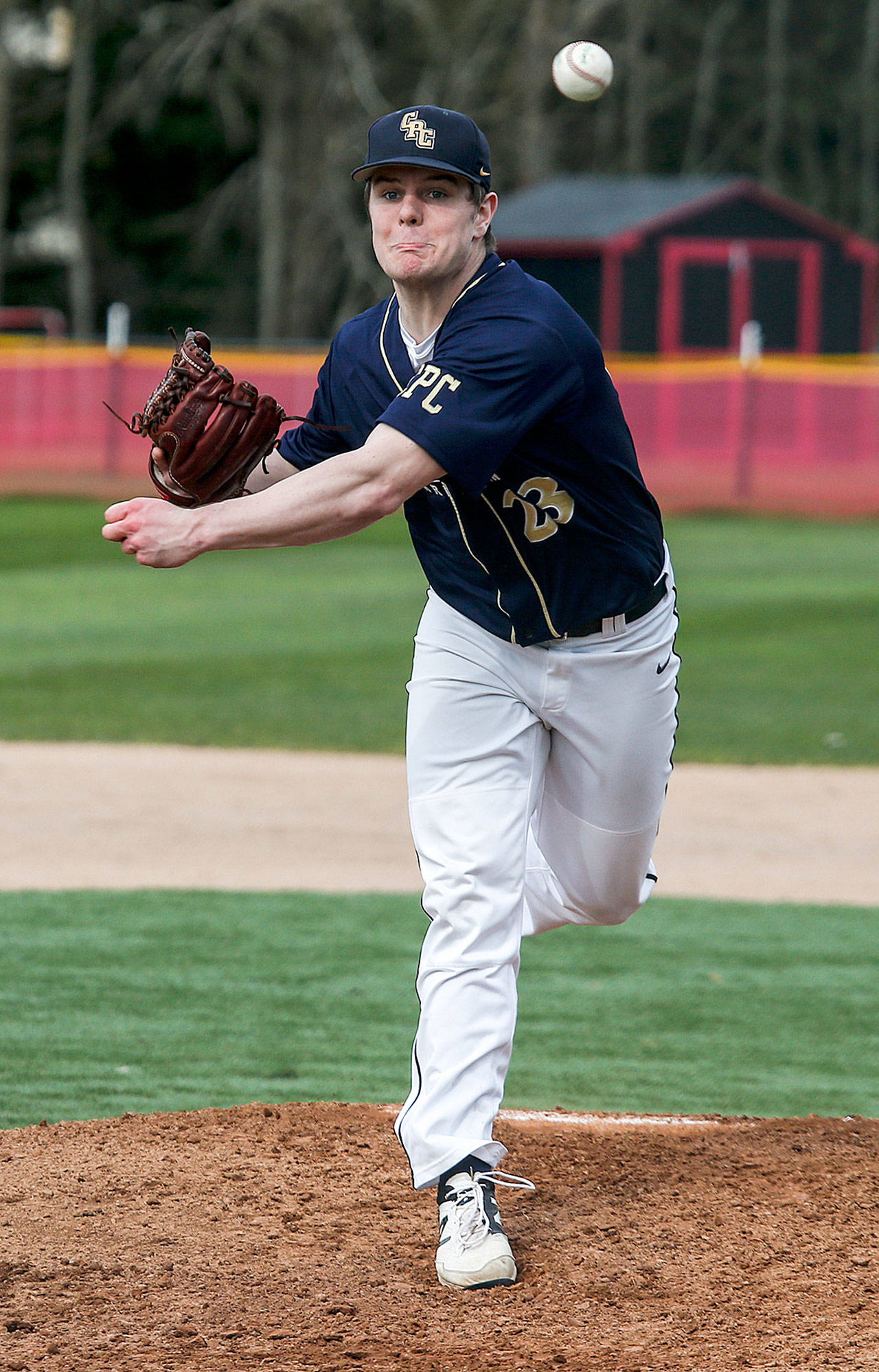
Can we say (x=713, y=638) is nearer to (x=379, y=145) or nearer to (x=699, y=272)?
(x=379, y=145)

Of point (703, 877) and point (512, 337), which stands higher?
point (512, 337)

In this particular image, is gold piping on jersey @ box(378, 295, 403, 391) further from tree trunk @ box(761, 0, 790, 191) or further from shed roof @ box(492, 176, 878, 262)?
tree trunk @ box(761, 0, 790, 191)

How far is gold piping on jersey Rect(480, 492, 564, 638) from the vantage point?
Result: 3.52 meters

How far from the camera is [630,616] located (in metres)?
3.77

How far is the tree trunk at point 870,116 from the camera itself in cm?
4497

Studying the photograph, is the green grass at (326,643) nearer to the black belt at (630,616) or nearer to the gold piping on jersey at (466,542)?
the black belt at (630,616)

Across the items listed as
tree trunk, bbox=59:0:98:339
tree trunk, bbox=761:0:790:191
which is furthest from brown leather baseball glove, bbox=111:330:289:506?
tree trunk, bbox=761:0:790:191

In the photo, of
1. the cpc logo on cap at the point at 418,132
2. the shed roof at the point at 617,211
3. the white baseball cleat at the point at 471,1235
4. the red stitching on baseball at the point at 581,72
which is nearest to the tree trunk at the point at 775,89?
the shed roof at the point at 617,211

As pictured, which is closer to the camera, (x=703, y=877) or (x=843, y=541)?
(x=703, y=877)

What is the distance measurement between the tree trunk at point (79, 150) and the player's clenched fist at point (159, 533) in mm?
32745

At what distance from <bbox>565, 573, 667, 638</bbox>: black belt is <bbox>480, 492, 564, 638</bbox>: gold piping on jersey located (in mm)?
48

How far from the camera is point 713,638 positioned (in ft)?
42.5

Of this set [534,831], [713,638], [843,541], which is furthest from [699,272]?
[534,831]

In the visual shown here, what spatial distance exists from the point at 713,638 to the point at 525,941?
6.97m
